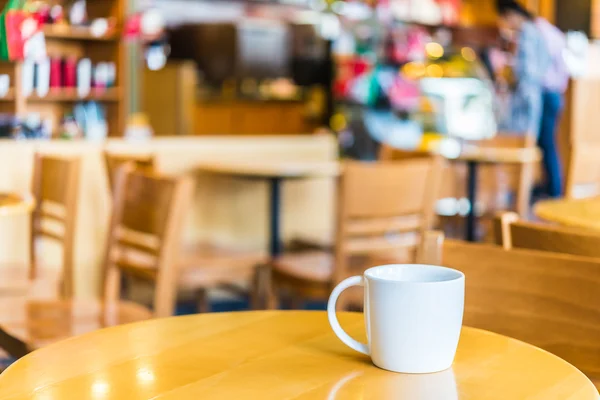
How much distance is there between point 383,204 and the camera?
298cm

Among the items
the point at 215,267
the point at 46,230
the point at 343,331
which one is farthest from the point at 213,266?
the point at 343,331

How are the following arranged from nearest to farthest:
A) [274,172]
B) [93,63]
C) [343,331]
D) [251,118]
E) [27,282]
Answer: [343,331] < [27,282] < [274,172] < [93,63] < [251,118]

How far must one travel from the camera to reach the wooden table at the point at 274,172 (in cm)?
395

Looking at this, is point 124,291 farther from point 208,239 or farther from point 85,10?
point 85,10

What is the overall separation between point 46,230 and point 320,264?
100 cm

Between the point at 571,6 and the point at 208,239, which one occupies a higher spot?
the point at 571,6

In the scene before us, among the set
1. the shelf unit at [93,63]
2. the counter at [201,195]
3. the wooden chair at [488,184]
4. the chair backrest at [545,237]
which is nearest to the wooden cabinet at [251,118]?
the shelf unit at [93,63]

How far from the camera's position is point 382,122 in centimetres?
791

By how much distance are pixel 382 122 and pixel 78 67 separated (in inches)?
105

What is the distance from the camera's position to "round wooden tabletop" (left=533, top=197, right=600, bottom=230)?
208 centimetres

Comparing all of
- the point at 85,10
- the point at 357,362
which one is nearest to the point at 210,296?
the point at 85,10

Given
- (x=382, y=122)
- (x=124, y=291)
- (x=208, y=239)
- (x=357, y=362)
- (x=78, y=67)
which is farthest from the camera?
(x=382, y=122)

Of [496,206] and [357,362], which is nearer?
[357,362]

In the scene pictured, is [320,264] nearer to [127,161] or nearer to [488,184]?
[127,161]
